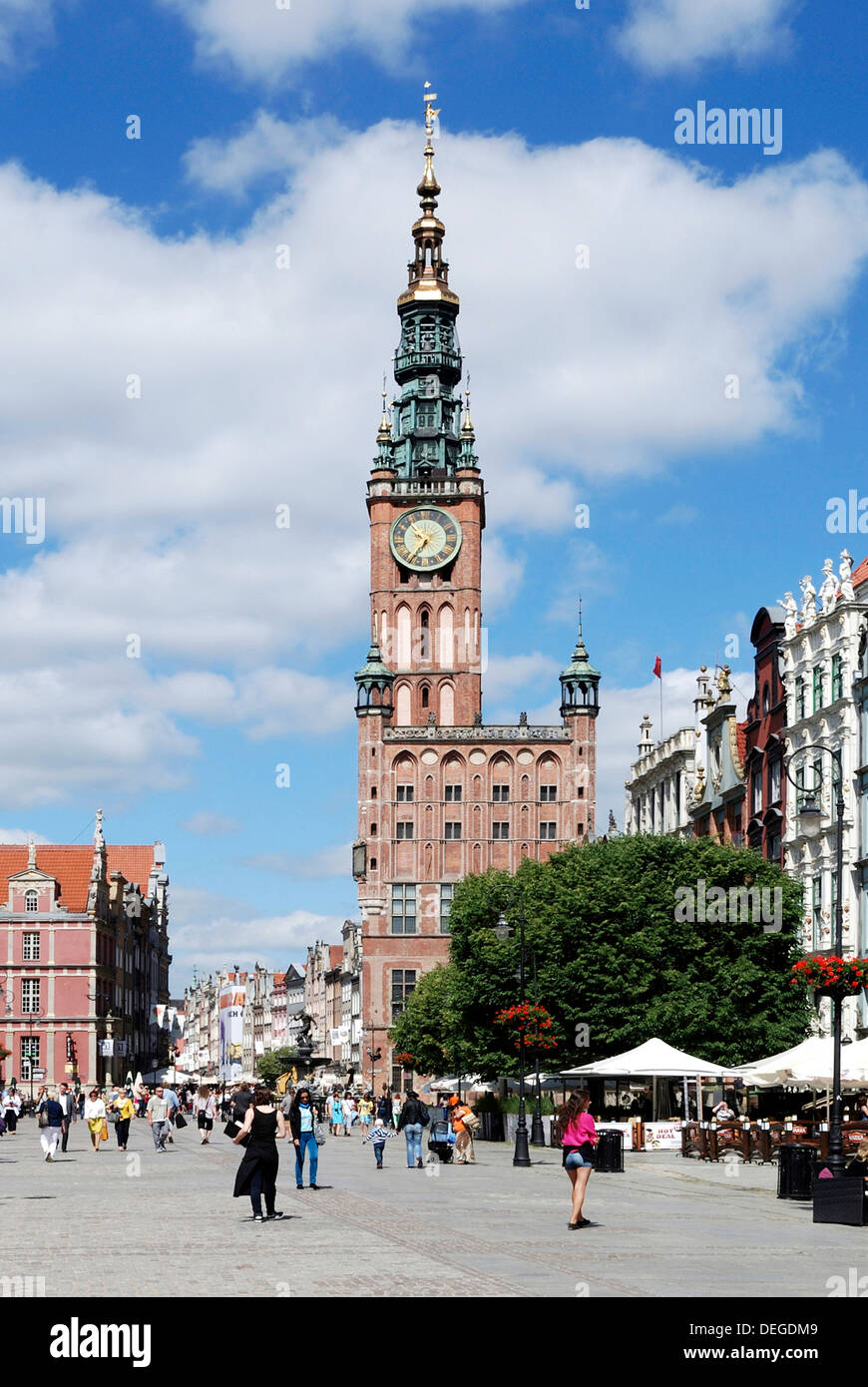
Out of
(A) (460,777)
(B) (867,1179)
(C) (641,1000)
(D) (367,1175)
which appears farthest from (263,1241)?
(A) (460,777)

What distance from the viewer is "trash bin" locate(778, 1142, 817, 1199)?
29438mm

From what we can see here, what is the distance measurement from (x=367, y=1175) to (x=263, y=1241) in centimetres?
1822

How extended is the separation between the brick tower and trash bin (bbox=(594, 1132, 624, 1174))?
68.6 m

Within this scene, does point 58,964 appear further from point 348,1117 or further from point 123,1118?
point 123,1118

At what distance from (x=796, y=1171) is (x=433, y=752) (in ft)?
281

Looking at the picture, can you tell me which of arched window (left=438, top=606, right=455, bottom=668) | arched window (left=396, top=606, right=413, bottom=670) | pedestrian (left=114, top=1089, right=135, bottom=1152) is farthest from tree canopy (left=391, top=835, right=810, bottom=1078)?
arched window (left=396, top=606, right=413, bottom=670)

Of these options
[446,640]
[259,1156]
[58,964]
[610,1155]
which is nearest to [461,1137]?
[610,1155]

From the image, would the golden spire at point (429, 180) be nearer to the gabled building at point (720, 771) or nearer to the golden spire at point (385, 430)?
the golden spire at point (385, 430)

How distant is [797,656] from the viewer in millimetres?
61094

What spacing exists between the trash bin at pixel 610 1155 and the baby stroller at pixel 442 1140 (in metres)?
5.50

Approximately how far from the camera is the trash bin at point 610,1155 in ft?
130
